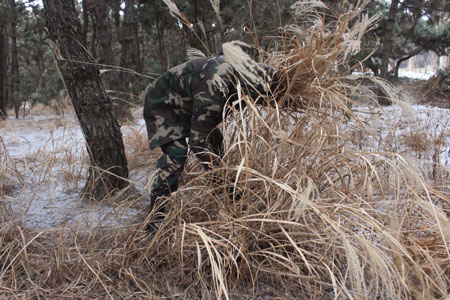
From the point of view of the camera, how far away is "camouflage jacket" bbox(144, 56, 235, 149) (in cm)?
163

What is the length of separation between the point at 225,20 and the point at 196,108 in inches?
340

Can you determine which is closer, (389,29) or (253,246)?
(253,246)

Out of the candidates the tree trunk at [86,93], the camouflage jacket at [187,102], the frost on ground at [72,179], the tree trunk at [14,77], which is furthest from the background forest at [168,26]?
the frost on ground at [72,179]

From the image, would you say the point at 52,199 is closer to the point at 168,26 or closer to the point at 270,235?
the point at 270,235

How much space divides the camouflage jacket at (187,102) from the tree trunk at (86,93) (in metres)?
0.44

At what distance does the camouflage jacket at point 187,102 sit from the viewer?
1632 mm

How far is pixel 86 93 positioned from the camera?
218 cm

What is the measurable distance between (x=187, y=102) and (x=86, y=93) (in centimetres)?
79

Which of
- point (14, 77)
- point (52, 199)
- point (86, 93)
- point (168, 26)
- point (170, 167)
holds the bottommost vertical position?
point (52, 199)

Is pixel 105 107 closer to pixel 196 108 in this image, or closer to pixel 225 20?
pixel 196 108

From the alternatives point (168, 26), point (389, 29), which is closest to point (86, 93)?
point (389, 29)

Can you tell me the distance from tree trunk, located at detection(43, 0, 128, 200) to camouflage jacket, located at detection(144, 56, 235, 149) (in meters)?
0.44

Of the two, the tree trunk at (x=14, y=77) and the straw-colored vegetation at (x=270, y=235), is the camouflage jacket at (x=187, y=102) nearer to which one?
the straw-colored vegetation at (x=270, y=235)

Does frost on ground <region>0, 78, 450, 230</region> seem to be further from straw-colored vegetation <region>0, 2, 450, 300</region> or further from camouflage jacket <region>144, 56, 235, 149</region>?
camouflage jacket <region>144, 56, 235, 149</region>
